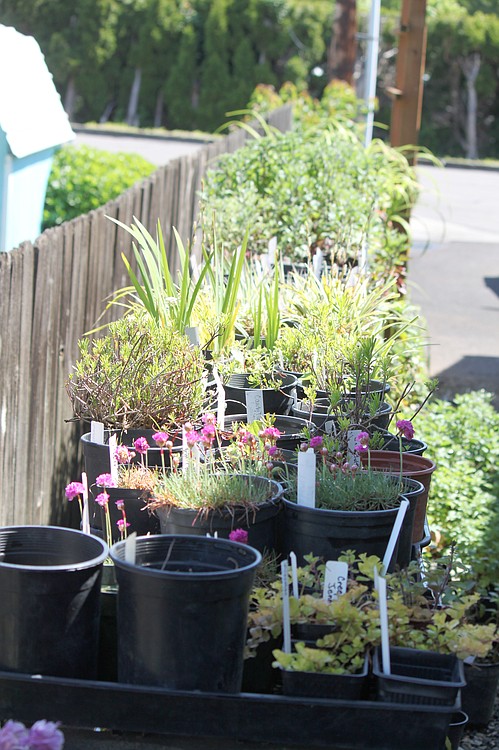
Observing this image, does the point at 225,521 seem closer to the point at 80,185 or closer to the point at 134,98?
the point at 80,185

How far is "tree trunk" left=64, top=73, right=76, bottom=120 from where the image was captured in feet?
96.9

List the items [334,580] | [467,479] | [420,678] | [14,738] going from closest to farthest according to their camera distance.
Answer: [14,738] → [420,678] → [334,580] → [467,479]

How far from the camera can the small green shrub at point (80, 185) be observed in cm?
1114

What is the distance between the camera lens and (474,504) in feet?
15.5

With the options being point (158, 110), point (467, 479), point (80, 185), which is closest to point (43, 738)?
point (467, 479)

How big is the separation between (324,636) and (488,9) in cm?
3150

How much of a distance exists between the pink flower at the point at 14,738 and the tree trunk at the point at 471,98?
89.9 feet

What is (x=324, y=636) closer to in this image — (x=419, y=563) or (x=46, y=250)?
(x=419, y=563)

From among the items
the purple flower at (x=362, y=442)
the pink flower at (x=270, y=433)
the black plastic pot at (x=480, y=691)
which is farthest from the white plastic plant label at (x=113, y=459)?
the black plastic pot at (x=480, y=691)

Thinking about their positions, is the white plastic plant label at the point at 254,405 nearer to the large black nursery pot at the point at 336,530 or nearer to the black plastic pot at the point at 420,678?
the large black nursery pot at the point at 336,530

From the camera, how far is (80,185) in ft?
36.8

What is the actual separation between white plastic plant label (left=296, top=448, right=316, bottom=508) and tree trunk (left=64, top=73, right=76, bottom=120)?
94.0 feet

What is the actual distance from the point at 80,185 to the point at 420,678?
983 cm

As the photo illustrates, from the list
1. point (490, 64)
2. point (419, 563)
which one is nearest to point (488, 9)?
point (490, 64)
